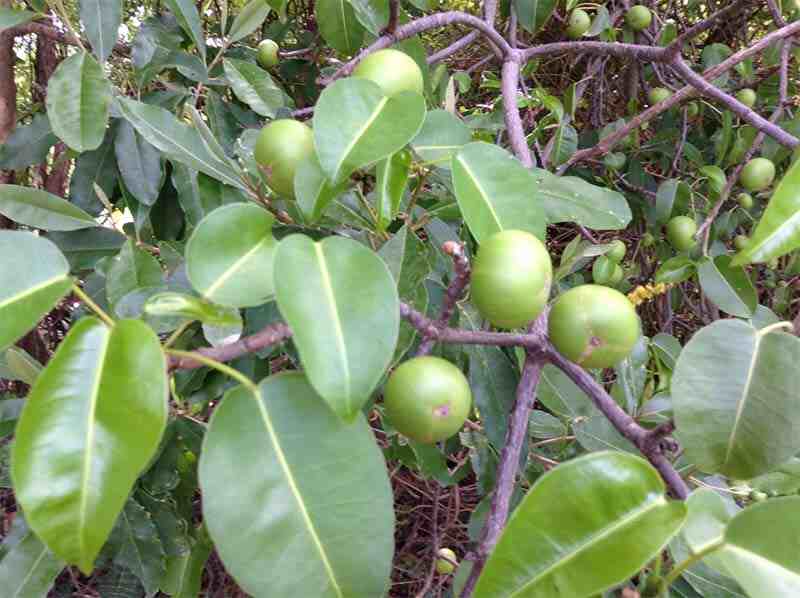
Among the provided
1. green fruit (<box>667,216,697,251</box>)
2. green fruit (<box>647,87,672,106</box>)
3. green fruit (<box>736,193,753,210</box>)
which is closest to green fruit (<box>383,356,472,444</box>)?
green fruit (<box>667,216,697,251</box>)

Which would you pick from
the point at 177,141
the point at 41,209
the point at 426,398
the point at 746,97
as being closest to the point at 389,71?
the point at 177,141

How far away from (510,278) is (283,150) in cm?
28

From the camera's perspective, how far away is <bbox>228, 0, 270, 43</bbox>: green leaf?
1.36m

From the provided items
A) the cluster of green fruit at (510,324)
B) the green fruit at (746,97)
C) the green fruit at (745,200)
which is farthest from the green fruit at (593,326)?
the green fruit at (746,97)

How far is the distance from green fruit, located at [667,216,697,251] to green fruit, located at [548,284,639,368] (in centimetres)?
112

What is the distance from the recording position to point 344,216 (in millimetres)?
792

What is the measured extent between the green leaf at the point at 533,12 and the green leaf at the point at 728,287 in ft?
1.99

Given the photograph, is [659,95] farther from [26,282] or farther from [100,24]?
[26,282]

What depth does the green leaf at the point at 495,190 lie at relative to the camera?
0.68 metres

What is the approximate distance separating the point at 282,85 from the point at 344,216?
3.92ft

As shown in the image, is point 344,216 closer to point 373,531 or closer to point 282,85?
point 373,531

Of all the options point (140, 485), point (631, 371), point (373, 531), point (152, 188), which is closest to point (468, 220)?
point (373, 531)

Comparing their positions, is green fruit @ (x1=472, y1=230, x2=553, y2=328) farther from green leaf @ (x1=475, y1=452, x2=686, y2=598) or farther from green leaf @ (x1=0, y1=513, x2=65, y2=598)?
green leaf @ (x1=0, y1=513, x2=65, y2=598)

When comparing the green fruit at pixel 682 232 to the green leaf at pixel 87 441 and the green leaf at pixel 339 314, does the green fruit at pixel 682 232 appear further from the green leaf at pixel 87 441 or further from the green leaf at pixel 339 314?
the green leaf at pixel 87 441
